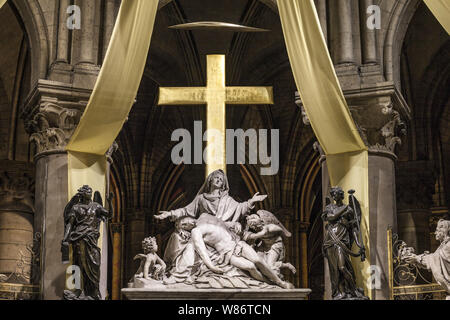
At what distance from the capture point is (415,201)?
18.7 metres

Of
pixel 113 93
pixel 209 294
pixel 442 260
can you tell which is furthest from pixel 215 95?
pixel 442 260

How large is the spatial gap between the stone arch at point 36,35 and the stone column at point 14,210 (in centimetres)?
404

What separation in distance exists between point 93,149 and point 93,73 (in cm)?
130

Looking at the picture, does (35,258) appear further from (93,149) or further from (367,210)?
(367,210)

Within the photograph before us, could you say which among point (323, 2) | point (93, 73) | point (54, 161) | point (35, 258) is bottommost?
point (35, 258)

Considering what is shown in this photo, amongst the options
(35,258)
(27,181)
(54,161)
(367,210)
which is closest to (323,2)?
(367,210)

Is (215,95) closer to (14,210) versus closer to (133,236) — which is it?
(14,210)

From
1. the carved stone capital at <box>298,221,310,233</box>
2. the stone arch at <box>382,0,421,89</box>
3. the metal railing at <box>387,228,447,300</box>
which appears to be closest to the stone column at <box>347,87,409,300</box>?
the metal railing at <box>387,228,447,300</box>

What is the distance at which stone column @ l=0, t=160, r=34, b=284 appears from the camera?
58.9 ft

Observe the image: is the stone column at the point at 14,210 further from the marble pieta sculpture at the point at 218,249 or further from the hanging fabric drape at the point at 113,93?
the marble pieta sculpture at the point at 218,249

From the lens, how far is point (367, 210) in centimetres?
1291

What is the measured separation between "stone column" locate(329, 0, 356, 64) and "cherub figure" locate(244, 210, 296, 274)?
8.61 feet

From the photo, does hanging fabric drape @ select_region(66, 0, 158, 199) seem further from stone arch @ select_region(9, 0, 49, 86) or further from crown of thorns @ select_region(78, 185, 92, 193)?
stone arch @ select_region(9, 0, 49, 86)

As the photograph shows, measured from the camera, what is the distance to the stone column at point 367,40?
45.8 feet
